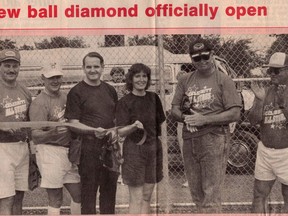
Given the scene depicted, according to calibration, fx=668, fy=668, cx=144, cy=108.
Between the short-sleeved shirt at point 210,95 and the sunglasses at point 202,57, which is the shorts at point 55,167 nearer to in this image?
the short-sleeved shirt at point 210,95

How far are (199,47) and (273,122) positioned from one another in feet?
1.62

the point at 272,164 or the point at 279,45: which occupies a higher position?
the point at 279,45

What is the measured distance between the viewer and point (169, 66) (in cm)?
315

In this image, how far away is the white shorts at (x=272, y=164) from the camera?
3.14m

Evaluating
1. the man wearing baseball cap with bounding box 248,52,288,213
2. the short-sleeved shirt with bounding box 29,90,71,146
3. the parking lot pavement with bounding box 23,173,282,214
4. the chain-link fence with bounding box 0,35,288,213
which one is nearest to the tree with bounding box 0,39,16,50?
the chain-link fence with bounding box 0,35,288,213

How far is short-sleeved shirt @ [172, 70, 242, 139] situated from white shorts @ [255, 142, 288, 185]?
27cm

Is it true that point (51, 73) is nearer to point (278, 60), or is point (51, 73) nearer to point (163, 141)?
point (163, 141)

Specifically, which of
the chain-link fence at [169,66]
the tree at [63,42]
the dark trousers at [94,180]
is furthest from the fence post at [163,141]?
the tree at [63,42]

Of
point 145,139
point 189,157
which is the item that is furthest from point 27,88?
point 189,157

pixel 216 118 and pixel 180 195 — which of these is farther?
pixel 180 195

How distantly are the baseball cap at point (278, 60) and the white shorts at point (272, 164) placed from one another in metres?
0.38

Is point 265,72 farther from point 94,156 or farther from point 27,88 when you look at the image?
point 27,88

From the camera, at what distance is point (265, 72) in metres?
3.18

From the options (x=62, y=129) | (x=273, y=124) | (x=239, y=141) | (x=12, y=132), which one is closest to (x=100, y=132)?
(x=62, y=129)
